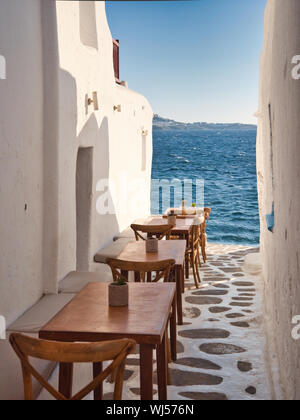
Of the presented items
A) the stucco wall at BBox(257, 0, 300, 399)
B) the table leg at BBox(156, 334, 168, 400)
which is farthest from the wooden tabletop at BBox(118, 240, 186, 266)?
the table leg at BBox(156, 334, 168, 400)

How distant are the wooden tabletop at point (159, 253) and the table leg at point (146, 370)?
2.07 meters

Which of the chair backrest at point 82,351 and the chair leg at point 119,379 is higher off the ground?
the chair backrest at point 82,351

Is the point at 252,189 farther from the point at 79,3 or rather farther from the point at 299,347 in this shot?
the point at 299,347

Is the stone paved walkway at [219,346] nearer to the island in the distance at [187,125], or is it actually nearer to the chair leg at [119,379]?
the chair leg at [119,379]

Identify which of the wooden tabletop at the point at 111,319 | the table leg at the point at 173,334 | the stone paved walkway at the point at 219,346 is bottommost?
the stone paved walkway at the point at 219,346

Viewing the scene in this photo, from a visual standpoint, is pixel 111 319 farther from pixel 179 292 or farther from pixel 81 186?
pixel 81 186

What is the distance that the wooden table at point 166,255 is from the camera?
5.15 meters

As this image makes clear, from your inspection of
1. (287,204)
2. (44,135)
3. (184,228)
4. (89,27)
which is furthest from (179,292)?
(89,27)

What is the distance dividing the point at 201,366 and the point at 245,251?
239 inches

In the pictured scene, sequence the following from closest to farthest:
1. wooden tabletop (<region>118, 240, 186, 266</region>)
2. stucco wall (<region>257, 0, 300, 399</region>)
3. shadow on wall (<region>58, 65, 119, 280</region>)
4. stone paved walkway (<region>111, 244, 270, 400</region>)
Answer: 1. stucco wall (<region>257, 0, 300, 399</region>)
2. stone paved walkway (<region>111, 244, 270, 400</region>)
3. wooden tabletop (<region>118, 240, 186, 266</region>)
4. shadow on wall (<region>58, 65, 119, 280</region>)

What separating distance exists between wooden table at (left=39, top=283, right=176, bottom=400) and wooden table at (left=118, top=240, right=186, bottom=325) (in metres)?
1.28

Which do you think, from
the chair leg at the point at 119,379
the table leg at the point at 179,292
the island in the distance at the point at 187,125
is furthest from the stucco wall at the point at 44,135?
the island in the distance at the point at 187,125

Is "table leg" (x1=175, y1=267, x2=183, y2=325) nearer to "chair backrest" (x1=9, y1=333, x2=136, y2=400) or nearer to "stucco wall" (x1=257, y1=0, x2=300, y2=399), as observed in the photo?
"stucco wall" (x1=257, y1=0, x2=300, y2=399)

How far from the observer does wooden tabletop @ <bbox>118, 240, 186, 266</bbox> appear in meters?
5.14
